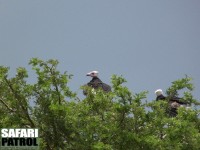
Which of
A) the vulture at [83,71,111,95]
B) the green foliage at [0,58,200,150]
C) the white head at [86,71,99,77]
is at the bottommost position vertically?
the green foliage at [0,58,200,150]

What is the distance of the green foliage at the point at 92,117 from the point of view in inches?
426

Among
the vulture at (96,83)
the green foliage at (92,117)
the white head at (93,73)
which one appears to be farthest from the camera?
the white head at (93,73)

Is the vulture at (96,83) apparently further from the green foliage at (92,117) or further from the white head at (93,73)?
the green foliage at (92,117)

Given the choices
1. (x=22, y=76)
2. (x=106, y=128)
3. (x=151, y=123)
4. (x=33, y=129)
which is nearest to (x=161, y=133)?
(x=151, y=123)

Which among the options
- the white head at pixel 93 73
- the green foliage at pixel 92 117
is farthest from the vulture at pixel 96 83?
the green foliage at pixel 92 117

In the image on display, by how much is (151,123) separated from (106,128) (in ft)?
4.32

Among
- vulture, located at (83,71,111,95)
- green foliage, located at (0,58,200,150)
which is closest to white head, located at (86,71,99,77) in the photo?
vulture, located at (83,71,111,95)

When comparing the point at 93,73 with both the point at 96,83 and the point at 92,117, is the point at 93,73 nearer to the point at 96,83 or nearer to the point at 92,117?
the point at 96,83

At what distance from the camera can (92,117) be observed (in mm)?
10938

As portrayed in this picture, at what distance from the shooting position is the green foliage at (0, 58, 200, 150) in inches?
426

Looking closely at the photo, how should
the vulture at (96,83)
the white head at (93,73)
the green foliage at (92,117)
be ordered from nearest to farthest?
1. the green foliage at (92,117)
2. the vulture at (96,83)
3. the white head at (93,73)

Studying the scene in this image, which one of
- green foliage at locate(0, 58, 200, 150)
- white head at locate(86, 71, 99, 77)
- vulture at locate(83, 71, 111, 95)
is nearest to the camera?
green foliage at locate(0, 58, 200, 150)

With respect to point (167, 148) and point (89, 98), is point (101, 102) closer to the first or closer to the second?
point (89, 98)

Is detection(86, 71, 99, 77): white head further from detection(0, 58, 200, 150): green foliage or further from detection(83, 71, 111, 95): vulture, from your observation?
detection(0, 58, 200, 150): green foliage
